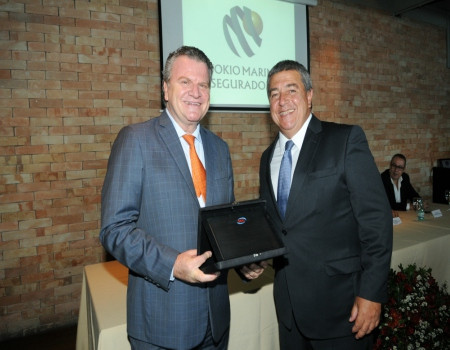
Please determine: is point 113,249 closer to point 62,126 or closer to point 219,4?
point 62,126

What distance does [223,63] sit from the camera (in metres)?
4.00

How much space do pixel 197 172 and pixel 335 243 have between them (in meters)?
0.66

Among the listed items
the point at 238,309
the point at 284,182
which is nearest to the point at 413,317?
the point at 238,309

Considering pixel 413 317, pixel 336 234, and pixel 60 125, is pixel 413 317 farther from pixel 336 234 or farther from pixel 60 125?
pixel 60 125

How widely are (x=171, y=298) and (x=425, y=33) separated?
22.9 feet

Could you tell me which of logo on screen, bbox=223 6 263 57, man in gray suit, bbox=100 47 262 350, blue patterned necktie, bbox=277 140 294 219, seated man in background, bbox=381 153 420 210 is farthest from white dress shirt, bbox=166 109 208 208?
seated man in background, bbox=381 153 420 210

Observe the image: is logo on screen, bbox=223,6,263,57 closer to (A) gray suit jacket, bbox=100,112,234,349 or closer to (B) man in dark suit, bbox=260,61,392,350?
(B) man in dark suit, bbox=260,61,392,350

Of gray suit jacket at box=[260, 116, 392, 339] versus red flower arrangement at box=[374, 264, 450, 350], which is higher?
gray suit jacket at box=[260, 116, 392, 339]

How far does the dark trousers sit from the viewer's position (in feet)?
4.67

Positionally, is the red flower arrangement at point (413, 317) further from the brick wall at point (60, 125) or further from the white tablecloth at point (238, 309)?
the brick wall at point (60, 125)

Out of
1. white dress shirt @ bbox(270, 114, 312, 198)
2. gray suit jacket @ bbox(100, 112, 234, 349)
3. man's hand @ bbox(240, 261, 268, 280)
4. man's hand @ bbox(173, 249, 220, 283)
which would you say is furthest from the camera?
white dress shirt @ bbox(270, 114, 312, 198)

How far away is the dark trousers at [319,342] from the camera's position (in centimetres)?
142

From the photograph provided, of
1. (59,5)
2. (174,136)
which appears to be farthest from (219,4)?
(174,136)

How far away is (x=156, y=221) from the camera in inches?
47.5
